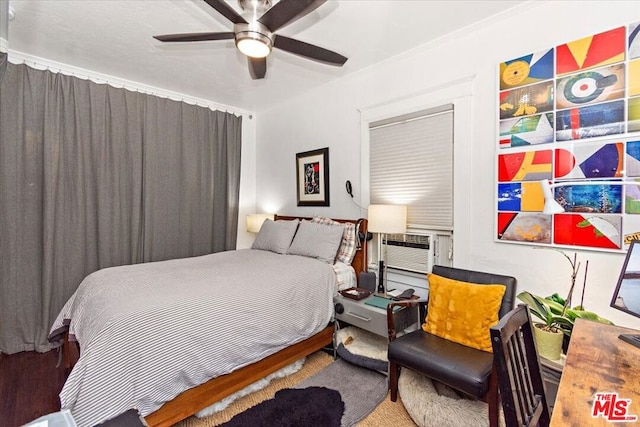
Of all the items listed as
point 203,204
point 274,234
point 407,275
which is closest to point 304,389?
point 407,275

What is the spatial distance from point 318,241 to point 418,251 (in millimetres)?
933

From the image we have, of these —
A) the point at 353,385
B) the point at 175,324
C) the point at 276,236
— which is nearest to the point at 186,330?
the point at 175,324

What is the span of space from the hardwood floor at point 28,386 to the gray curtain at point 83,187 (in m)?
0.21

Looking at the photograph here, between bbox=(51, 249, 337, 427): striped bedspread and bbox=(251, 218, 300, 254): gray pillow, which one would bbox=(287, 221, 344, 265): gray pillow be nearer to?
bbox=(251, 218, 300, 254): gray pillow

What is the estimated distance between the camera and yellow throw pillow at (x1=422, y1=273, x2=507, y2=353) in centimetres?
185

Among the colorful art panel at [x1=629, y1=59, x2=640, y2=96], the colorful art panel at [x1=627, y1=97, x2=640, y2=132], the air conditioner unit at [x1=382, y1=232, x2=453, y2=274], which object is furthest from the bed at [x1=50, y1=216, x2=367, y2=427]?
the colorful art panel at [x1=629, y1=59, x2=640, y2=96]

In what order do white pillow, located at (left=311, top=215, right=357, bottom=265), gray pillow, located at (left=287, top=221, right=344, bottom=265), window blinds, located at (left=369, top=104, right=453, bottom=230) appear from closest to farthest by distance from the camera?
window blinds, located at (left=369, top=104, right=453, bottom=230)
gray pillow, located at (left=287, top=221, right=344, bottom=265)
white pillow, located at (left=311, top=215, right=357, bottom=265)

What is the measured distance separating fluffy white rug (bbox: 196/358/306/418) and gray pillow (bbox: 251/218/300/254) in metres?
1.12

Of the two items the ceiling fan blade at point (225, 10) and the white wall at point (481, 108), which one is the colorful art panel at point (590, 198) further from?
the ceiling fan blade at point (225, 10)

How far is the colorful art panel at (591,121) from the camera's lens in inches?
70.8

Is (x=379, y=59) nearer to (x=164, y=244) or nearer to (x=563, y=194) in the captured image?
(x=563, y=194)

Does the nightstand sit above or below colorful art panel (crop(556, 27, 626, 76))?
below

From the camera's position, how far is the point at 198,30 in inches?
94.5

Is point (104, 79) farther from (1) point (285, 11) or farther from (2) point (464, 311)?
(2) point (464, 311)
